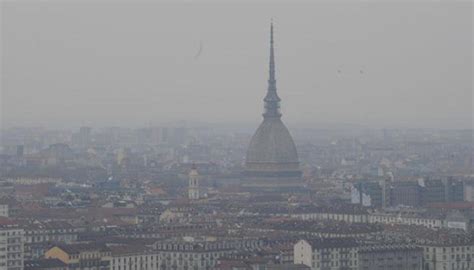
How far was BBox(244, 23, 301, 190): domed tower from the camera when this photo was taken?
10862 cm

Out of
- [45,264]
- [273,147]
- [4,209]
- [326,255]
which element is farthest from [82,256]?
[273,147]

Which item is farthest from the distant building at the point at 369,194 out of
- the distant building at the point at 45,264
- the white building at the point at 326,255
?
the distant building at the point at 45,264

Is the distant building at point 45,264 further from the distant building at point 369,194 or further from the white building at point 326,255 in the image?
the distant building at point 369,194

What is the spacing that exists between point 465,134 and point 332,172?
4159 cm

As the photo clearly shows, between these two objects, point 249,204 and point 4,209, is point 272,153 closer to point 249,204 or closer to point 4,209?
point 249,204

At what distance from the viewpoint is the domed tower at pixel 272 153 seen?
10862cm

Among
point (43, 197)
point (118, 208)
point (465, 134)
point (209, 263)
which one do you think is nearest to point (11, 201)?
point (118, 208)

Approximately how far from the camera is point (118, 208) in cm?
8188

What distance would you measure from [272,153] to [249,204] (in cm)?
2151

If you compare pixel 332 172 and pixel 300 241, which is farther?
pixel 332 172

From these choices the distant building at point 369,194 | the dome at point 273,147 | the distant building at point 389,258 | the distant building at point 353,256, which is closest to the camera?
the distant building at point 353,256

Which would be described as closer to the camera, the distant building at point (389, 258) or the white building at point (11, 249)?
the white building at point (11, 249)

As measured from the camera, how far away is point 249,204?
293 feet

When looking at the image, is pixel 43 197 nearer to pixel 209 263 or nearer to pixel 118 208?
pixel 118 208
